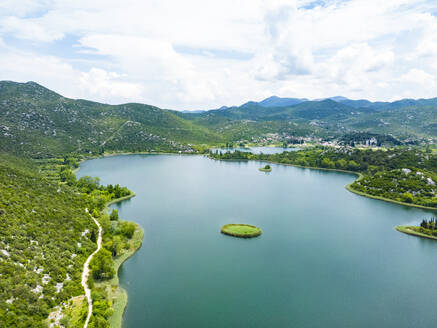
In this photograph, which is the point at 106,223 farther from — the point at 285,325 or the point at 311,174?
the point at 311,174

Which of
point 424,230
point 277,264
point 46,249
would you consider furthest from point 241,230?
point 424,230

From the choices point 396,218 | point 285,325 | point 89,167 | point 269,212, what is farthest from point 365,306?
point 89,167

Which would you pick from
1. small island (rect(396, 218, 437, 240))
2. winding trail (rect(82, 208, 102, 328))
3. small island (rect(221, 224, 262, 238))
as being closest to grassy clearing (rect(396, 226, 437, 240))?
small island (rect(396, 218, 437, 240))

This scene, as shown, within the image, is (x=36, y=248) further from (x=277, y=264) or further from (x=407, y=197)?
(x=407, y=197)

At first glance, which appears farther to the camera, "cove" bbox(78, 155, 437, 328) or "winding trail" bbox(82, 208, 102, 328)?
"cove" bbox(78, 155, 437, 328)

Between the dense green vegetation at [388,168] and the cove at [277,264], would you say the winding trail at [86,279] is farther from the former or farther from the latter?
the dense green vegetation at [388,168]

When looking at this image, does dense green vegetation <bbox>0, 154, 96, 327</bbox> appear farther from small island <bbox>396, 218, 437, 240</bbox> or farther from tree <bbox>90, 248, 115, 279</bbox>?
small island <bbox>396, 218, 437, 240</bbox>
